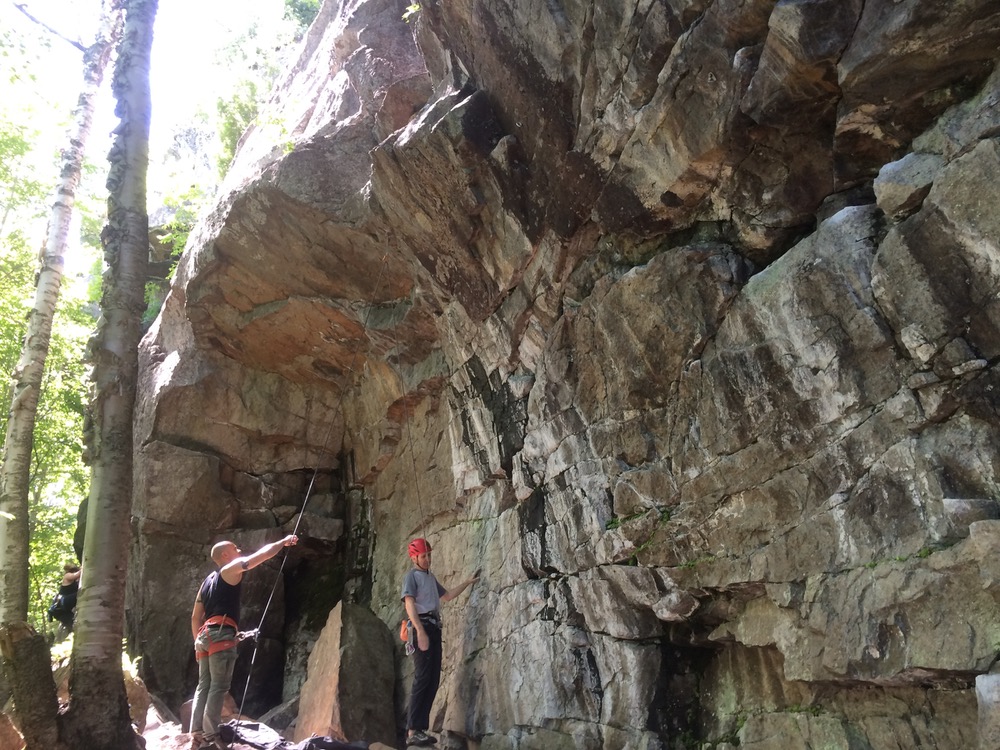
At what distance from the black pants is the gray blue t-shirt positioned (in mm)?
212

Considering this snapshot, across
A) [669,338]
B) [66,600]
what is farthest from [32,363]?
[669,338]

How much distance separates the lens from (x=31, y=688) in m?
6.36

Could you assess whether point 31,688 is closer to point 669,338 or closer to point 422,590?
point 422,590

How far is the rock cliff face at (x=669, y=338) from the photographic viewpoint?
15.4 ft

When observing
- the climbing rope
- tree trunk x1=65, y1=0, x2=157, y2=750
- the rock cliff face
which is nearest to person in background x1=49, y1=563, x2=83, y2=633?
the rock cliff face

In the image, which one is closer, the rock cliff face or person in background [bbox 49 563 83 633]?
the rock cliff face

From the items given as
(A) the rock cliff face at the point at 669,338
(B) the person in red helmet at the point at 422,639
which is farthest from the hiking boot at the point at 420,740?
(A) the rock cliff face at the point at 669,338

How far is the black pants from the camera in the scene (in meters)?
8.19

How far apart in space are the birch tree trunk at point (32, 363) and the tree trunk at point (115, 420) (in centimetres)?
86

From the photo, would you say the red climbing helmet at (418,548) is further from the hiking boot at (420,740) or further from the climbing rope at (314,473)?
the climbing rope at (314,473)

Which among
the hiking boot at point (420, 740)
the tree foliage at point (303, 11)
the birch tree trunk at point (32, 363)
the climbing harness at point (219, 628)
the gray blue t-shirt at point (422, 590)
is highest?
the tree foliage at point (303, 11)

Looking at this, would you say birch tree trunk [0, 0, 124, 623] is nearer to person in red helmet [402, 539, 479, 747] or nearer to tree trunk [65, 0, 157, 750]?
tree trunk [65, 0, 157, 750]

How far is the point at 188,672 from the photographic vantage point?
Answer: 41.1ft

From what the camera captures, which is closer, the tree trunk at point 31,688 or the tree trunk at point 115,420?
the tree trunk at point 31,688
